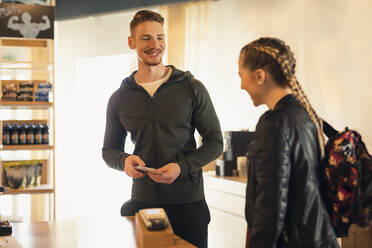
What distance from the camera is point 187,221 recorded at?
2.19 m

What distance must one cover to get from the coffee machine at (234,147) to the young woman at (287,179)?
308cm

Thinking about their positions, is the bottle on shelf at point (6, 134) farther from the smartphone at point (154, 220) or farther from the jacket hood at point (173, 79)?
the smartphone at point (154, 220)

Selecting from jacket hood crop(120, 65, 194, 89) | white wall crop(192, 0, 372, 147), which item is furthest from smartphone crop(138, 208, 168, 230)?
white wall crop(192, 0, 372, 147)

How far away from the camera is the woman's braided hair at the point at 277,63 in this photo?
156 centimetres

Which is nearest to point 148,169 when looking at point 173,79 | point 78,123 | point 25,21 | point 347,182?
point 173,79

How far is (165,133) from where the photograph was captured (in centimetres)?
223

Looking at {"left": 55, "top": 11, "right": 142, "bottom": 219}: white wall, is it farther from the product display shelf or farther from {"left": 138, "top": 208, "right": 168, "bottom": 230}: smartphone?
{"left": 138, "top": 208, "right": 168, "bottom": 230}: smartphone

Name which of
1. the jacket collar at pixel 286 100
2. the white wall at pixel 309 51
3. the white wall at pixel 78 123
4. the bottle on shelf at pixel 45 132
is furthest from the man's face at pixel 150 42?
the white wall at pixel 78 123

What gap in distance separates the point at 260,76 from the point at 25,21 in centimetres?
362

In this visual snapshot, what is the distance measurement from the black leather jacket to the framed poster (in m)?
3.63

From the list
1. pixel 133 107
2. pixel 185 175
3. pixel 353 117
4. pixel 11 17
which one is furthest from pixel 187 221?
pixel 11 17

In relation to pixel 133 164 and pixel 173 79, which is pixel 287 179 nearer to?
pixel 133 164

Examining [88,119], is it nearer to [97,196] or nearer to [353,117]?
[97,196]

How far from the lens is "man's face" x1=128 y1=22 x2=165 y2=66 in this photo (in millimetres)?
2281
